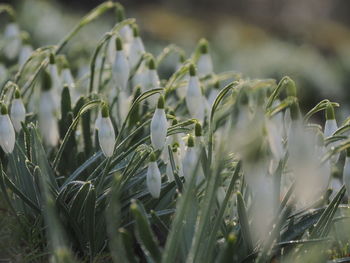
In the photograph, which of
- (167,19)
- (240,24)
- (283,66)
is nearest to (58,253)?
(283,66)

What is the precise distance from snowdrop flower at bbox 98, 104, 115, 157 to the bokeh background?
1.78 meters

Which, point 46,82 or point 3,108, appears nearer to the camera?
point 46,82

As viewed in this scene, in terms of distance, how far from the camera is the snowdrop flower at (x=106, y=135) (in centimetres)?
222

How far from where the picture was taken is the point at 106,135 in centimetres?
222

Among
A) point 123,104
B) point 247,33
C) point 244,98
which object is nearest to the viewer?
point 244,98

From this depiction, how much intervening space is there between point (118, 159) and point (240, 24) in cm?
970

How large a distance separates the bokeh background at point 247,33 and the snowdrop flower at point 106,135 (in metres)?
1.78

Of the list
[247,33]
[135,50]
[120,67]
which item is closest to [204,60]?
[135,50]

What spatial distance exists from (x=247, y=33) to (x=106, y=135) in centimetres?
830

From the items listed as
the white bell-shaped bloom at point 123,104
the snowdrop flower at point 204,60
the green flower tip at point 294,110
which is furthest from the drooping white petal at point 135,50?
the green flower tip at point 294,110

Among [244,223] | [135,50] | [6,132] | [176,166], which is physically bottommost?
[244,223]

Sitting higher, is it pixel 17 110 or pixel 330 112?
pixel 17 110

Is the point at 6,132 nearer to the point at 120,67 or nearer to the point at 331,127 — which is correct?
the point at 120,67

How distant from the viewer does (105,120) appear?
2252 mm
